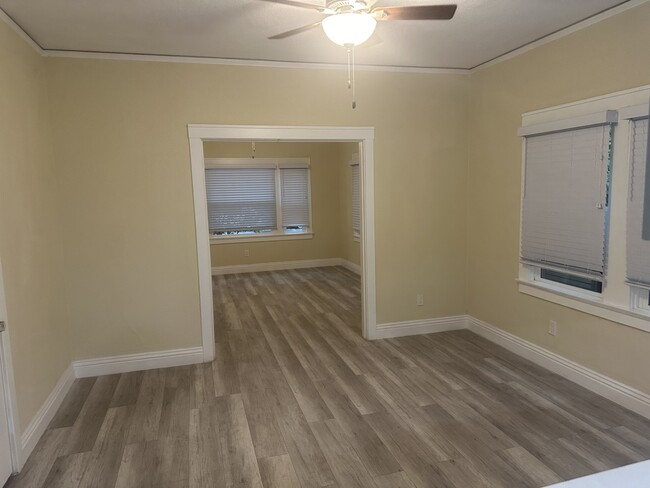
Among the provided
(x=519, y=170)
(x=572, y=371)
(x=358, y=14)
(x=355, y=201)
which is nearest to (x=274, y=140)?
(x=358, y=14)

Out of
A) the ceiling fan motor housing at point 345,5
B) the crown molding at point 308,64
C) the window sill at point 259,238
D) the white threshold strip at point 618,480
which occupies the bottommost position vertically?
the white threshold strip at point 618,480

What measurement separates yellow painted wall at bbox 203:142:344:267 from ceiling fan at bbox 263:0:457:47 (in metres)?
5.88

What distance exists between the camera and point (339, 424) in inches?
110

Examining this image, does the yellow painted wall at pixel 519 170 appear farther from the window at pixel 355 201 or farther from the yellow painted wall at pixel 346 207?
the yellow painted wall at pixel 346 207

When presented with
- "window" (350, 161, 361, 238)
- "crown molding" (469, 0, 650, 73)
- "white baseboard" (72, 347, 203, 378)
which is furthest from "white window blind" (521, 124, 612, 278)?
"window" (350, 161, 361, 238)

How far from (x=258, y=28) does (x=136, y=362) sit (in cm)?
287

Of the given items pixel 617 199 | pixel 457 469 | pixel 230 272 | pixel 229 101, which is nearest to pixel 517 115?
pixel 617 199

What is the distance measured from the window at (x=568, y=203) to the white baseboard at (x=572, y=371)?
61 cm

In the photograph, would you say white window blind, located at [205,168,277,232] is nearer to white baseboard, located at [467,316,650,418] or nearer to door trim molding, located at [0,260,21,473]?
white baseboard, located at [467,316,650,418]

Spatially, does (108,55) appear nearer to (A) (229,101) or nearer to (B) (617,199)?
(A) (229,101)

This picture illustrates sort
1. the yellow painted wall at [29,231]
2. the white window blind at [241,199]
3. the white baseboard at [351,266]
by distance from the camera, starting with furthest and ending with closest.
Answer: the white window blind at [241,199]
the white baseboard at [351,266]
the yellow painted wall at [29,231]

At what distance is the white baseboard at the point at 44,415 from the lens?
251 cm

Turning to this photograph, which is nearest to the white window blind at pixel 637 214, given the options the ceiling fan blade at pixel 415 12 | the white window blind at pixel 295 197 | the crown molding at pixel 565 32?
the crown molding at pixel 565 32

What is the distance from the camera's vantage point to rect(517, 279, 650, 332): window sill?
9.11ft
